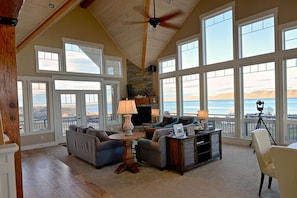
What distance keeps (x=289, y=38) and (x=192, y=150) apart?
13.3 ft

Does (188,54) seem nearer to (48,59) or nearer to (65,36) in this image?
(65,36)

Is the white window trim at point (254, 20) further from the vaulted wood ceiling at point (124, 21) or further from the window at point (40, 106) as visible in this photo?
the window at point (40, 106)

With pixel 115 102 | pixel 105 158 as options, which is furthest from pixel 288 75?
pixel 115 102

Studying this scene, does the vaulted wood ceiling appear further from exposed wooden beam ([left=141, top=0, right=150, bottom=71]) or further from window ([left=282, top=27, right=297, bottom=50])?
window ([left=282, top=27, right=297, bottom=50])

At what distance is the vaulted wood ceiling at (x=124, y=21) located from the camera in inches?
204

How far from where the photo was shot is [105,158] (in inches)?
176

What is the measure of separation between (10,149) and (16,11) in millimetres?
1308

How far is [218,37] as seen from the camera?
6.73 metres

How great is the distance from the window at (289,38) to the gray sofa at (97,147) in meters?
5.05

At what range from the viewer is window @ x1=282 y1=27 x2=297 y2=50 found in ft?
16.7

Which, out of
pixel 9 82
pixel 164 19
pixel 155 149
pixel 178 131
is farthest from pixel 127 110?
pixel 164 19

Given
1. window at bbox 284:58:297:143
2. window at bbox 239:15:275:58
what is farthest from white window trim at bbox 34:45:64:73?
window at bbox 284:58:297:143

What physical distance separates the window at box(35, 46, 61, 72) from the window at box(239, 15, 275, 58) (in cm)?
640

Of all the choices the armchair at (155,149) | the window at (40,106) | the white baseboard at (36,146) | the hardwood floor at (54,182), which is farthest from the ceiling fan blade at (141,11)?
the white baseboard at (36,146)
